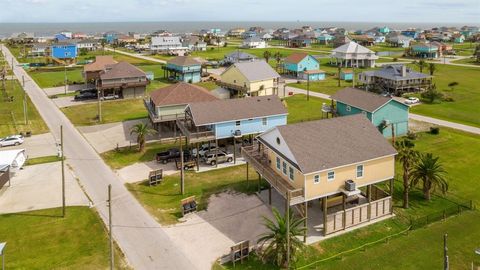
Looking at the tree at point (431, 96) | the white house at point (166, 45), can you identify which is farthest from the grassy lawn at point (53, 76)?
the tree at point (431, 96)

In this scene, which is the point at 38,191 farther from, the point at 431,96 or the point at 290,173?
the point at 431,96

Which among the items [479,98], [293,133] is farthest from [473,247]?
[479,98]

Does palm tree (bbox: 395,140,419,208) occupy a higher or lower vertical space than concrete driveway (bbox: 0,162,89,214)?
higher

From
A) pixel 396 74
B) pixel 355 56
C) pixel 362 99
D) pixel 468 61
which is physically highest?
pixel 355 56

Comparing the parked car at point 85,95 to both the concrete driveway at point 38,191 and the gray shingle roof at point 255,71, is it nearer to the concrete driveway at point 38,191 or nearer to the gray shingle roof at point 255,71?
the gray shingle roof at point 255,71


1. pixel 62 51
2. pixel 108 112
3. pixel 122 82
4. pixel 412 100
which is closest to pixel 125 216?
pixel 108 112

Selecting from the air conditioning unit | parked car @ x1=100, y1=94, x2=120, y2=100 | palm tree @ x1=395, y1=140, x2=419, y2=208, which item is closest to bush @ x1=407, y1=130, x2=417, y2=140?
palm tree @ x1=395, y1=140, x2=419, y2=208

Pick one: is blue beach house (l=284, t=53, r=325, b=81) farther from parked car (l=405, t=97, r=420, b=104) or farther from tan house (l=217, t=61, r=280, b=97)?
parked car (l=405, t=97, r=420, b=104)
